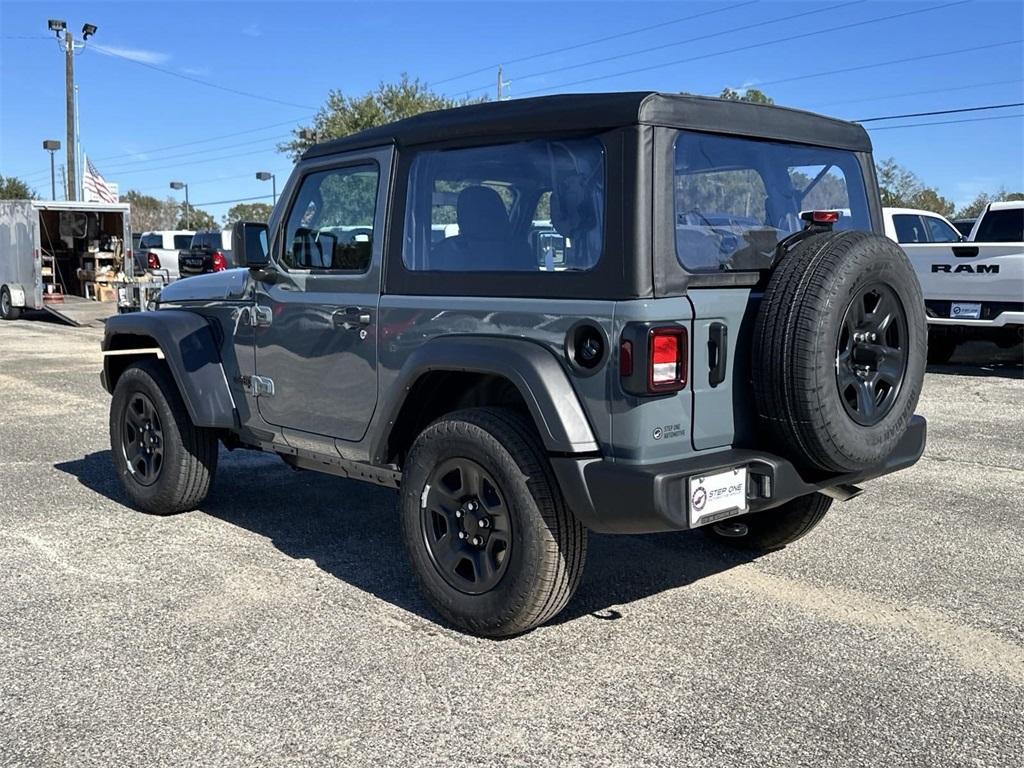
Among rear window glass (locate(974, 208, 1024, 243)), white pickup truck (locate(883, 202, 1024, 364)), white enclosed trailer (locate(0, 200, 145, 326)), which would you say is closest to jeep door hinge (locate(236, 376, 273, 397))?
white pickup truck (locate(883, 202, 1024, 364))

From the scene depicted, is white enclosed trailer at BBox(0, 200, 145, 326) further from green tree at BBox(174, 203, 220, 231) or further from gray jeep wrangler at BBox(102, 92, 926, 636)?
green tree at BBox(174, 203, 220, 231)

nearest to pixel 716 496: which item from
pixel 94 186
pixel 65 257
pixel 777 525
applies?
pixel 777 525

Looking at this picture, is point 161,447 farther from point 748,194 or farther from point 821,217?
point 821,217

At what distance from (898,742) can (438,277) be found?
234 cm

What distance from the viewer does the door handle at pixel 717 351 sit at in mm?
3666

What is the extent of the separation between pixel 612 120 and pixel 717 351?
2.90ft

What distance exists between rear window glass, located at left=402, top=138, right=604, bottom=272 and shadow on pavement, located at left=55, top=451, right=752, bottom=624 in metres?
1.46

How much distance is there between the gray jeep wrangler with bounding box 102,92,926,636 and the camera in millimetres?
3572

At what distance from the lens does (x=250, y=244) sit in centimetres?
500

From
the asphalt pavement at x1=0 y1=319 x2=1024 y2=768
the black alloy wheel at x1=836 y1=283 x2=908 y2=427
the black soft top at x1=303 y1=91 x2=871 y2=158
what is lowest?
the asphalt pavement at x1=0 y1=319 x2=1024 y2=768

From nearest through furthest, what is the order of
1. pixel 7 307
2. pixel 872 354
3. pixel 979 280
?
pixel 872 354
pixel 979 280
pixel 7 307

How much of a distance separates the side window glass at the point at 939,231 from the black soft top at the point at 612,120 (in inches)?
376

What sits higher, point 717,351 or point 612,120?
point 612,120

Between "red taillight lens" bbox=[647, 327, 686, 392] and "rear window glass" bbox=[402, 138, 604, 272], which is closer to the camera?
"red taillight lens" bbox=[647, 327, 686, 392]
